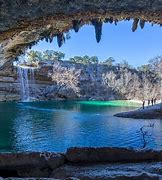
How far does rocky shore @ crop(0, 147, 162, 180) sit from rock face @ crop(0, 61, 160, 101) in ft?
174

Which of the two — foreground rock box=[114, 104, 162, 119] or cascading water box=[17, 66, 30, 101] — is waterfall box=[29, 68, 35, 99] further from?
foreground rock box=[114, 104, 162, 119]

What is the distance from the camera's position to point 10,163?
6.77 m

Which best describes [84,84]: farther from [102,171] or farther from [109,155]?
[102,171]

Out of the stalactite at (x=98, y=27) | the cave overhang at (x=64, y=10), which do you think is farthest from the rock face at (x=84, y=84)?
the cave overhang at (x=64, y=10)

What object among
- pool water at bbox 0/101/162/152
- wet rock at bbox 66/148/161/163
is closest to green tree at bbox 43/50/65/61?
Result: pool water at bbox 0/101/162/152

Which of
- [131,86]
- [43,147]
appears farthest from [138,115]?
[131,86]

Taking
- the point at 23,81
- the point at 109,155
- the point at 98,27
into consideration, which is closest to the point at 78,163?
the point at 109,155

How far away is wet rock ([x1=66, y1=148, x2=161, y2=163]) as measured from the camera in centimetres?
699

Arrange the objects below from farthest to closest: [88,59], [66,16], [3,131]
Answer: [88,59] → [3,131] → [66,16]

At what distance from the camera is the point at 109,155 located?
7.09 m

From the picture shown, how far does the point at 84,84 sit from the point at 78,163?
217 feet

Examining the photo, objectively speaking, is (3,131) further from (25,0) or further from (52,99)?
(52,99)

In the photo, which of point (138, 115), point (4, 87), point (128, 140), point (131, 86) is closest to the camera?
point (128, 140)

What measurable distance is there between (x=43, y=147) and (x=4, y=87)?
42.3 metres
